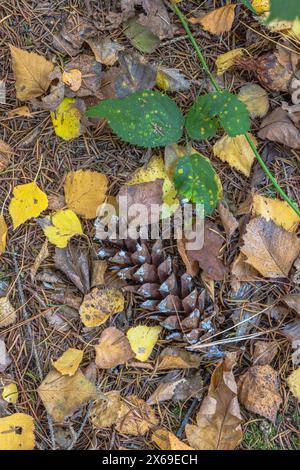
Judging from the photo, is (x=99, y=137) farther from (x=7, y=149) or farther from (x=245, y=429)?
(x=245, y=429)

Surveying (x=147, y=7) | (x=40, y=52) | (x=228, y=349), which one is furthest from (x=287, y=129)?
(x=40, y=52)

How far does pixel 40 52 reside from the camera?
1.41 metres

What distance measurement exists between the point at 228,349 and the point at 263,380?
0.12 m

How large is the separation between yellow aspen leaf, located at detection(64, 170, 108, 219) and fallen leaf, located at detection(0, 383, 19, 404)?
1.69 ft

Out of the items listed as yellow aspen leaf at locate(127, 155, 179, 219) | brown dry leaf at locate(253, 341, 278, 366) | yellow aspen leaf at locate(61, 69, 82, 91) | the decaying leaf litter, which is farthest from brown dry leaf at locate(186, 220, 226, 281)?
yellow aspen leaf at locate(61, 69, 82, 91)

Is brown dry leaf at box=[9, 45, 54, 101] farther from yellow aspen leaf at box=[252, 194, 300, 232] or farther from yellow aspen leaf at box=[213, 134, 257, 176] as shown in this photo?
yellow aspen leaf at box=[252, 194, 300, 232]

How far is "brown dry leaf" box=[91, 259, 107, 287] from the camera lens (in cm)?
135

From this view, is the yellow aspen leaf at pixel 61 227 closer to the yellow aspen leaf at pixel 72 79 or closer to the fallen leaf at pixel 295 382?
the yellow aspen leaf at pixel 72 79

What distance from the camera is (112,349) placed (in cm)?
131

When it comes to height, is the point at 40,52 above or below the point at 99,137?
above

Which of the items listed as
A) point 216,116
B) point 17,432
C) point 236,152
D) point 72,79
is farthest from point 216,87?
point 17,432

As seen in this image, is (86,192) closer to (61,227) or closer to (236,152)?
(61,227)

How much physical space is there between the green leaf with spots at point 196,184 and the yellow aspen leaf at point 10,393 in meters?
0.72

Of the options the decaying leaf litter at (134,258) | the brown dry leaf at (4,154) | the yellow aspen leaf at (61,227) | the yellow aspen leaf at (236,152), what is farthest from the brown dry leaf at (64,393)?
the yellow aspen leaf at (236,152)
